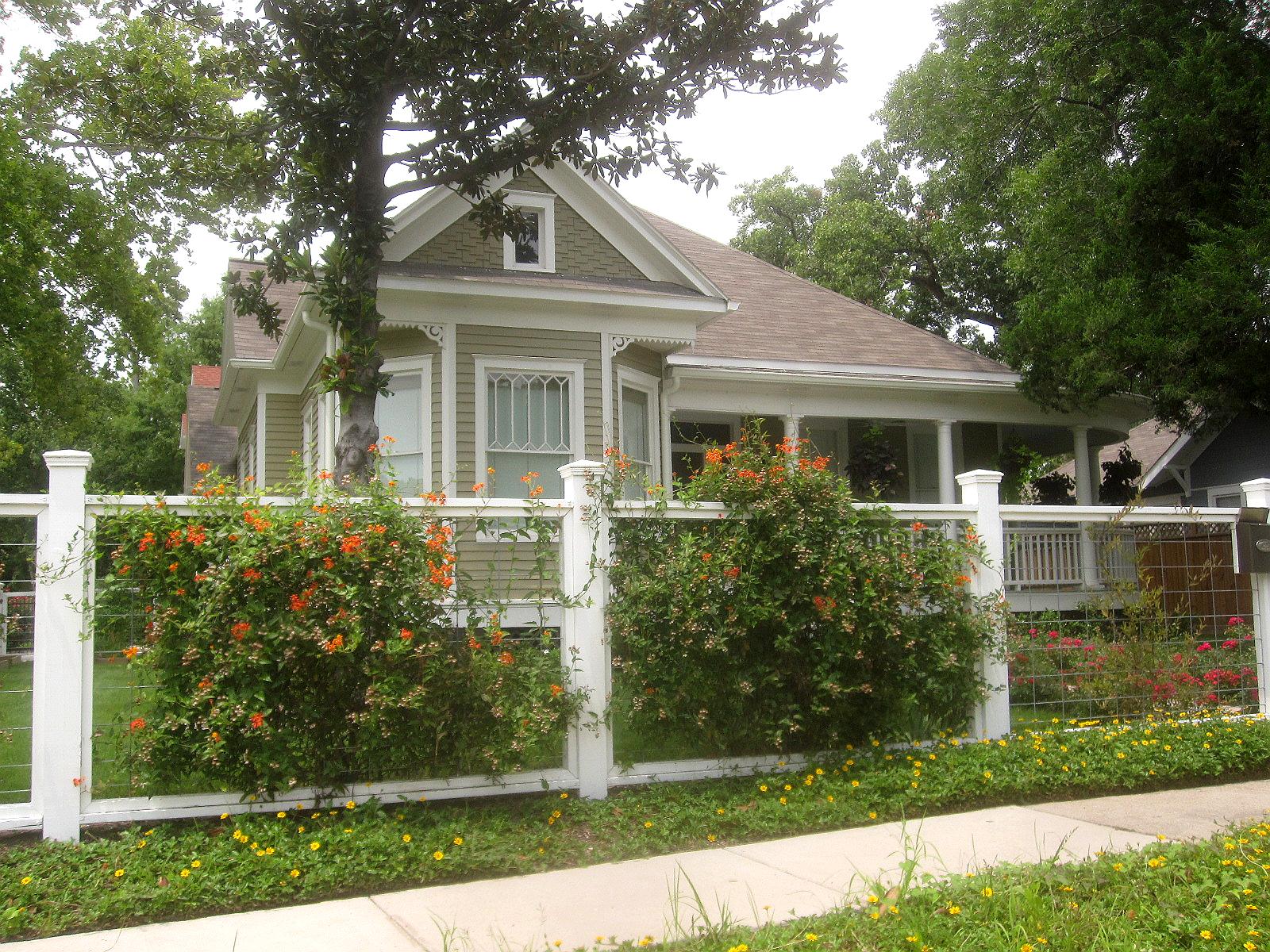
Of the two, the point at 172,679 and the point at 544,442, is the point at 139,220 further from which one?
the point at 172,679

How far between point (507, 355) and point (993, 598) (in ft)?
18.7

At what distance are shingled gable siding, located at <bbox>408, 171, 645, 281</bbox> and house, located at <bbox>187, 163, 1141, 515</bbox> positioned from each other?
0.02 m

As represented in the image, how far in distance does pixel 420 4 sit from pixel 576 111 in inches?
62.5

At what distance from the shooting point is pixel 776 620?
6.29 metres

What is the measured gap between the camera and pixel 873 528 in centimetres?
675

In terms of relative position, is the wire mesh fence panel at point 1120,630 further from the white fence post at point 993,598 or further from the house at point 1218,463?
the house at point 1218,463

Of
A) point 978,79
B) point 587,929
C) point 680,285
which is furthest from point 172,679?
point 978,79

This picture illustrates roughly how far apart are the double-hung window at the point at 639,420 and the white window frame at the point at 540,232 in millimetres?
1421

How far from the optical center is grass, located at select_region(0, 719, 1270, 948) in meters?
4.55

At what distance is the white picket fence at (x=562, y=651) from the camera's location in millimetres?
5215

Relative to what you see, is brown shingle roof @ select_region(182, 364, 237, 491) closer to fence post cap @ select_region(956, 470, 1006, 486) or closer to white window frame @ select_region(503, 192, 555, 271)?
white window frame @ select_region(503, 192, 555, 271)

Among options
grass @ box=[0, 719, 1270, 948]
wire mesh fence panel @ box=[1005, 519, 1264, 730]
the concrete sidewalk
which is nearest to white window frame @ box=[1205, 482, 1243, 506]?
wire mesh fence panel @ box=[1005, 519, 1264, 730]

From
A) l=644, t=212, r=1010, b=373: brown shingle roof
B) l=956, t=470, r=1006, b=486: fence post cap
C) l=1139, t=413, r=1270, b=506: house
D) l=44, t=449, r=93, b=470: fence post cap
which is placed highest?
l=644, t=212, r=1010, b=373: brown shingle roof

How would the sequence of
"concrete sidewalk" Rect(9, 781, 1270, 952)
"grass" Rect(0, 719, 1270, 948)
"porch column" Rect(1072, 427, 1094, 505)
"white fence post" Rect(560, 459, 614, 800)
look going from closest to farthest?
"concrete sidewalk" Rect(9, 781, 1270, 952) → "grass" Rect(0, 719, 1270, 948) → "white fence post" Rect(560, 459, 614, 800) → "porch column" Rect(1072, 427, 1094, 505)
